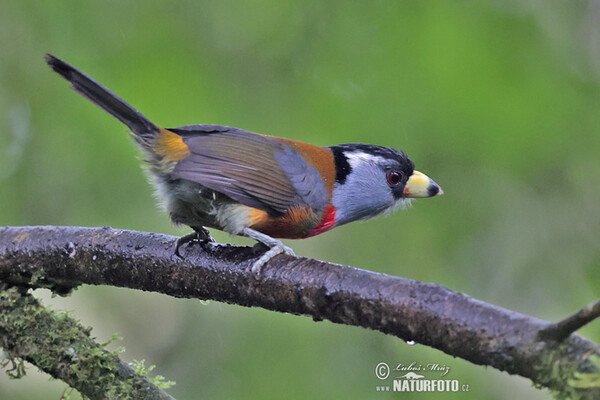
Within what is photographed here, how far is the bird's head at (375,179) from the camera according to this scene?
318 cm

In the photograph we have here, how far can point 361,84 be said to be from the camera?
373 cm

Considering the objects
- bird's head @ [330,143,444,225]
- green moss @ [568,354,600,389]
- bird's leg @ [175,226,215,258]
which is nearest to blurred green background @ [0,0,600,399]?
bird's head @ [330,143,444,225]

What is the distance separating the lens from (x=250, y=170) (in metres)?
2.86

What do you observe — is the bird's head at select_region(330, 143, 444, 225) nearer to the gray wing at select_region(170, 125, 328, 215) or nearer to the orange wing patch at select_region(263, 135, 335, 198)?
the orange wing patch at select_region(263, 135, 335, 198)

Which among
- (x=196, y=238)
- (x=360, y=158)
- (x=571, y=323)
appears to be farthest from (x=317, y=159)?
(x=571, y=323)

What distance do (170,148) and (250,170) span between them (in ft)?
1.17

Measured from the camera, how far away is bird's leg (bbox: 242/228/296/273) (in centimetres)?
205

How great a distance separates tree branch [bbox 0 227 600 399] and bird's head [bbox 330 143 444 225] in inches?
41.0

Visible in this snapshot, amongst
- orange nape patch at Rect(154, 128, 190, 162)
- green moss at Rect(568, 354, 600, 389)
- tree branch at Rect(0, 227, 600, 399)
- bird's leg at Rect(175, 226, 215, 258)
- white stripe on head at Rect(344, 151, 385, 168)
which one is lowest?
green moss at Rect(568, 354, 600, 389)

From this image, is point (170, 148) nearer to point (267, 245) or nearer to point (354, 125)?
point (267, 245)

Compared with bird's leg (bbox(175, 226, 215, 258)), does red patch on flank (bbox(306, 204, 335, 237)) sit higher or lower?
higher

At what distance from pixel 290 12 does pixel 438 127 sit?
113cm

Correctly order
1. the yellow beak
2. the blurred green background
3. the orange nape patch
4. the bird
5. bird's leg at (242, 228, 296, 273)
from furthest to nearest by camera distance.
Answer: the blurred green background → the yellow beak → the orange nape patch → the bird → bird's leg at (242, 228, 296, 273)

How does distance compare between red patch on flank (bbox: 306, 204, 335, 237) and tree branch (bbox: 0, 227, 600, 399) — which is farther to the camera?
red patch on flank (bbox: 306, 204, 335, 237)
